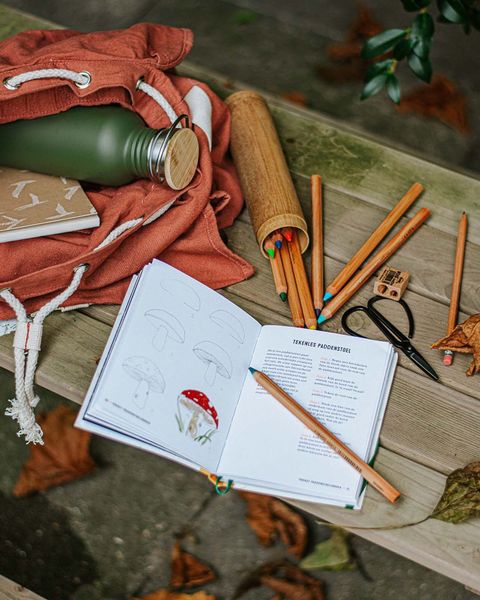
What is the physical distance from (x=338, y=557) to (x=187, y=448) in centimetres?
68

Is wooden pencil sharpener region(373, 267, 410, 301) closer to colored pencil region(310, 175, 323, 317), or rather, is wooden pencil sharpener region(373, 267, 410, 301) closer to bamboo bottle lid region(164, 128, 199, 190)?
colored pencil region(310, 175, 323, 317)

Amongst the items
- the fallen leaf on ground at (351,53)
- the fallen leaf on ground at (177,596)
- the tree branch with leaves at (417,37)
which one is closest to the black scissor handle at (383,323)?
the tree branch with leaves at (417,37)

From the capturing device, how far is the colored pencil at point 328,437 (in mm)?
1073

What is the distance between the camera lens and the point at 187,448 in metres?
1.08

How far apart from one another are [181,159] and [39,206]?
260mm

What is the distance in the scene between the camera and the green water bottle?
1.24 meters

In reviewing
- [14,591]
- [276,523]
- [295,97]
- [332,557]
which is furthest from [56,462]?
[295,97]

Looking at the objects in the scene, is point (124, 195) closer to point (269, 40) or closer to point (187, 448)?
point (187, 448)

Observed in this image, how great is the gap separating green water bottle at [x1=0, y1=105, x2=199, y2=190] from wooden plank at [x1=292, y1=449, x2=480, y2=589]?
2.01 ft

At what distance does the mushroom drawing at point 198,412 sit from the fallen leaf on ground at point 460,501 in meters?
0.36

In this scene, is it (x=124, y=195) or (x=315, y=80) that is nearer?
(x=124, y=195)

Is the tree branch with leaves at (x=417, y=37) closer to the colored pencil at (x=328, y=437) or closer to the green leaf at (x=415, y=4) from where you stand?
the green leaf at (x=415, y=4)

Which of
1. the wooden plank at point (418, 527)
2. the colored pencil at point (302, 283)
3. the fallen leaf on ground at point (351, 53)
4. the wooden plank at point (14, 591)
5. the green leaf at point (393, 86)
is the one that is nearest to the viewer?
the wooden plank at point (418, 527)

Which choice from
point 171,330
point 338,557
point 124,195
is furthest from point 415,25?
point 338,557
